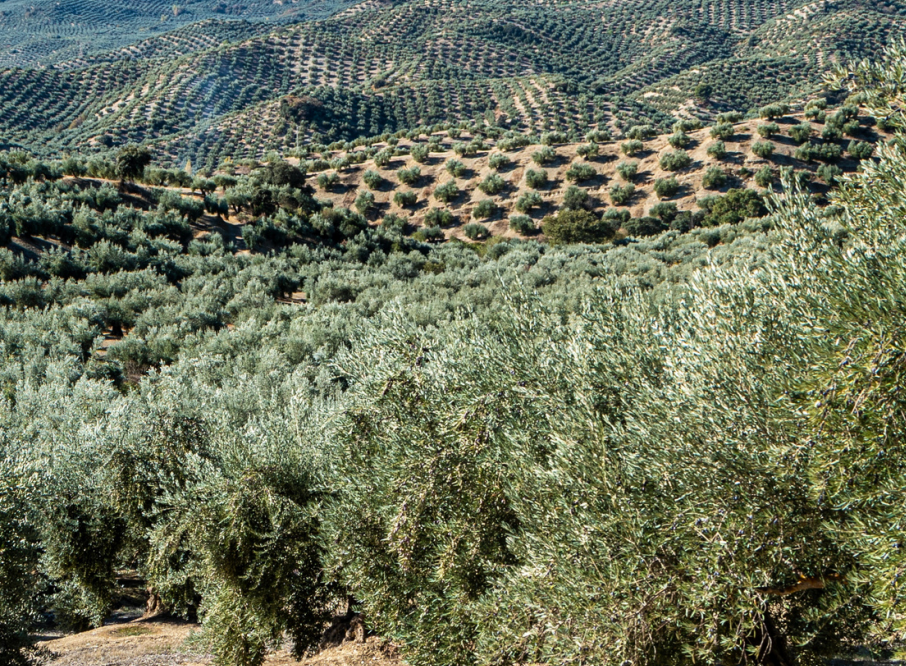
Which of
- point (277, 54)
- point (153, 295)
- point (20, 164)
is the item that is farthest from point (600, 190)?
point (277, 54)

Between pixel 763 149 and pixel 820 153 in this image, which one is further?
pixel 763 149

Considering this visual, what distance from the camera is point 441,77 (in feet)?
453

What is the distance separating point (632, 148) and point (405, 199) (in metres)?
23.7

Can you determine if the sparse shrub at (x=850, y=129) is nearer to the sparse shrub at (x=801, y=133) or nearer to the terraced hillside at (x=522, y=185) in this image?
the terraced hillside at (x=522, y=185)

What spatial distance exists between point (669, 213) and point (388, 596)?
49624mm

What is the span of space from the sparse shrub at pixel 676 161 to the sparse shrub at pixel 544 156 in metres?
11.0

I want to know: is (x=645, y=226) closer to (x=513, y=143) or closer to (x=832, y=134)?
(x=832, y=134)

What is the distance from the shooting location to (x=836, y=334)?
5.94 meters

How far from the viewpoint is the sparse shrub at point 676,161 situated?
56250 mm

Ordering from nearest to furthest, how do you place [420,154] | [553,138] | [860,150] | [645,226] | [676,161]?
1. [645,226]
2. [860,150]
3. [676,161]
4. [420,154]
5. [553,138]

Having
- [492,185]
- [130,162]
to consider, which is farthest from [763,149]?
[130,162]

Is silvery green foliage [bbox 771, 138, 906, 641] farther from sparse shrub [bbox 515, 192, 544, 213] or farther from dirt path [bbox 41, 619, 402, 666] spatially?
sparse shrub [bbox 515, 192, 544, 213]

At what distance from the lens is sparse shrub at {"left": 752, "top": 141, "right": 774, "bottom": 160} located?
53.7 m

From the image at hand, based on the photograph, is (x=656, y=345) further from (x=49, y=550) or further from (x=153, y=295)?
(x=153, y=295)
